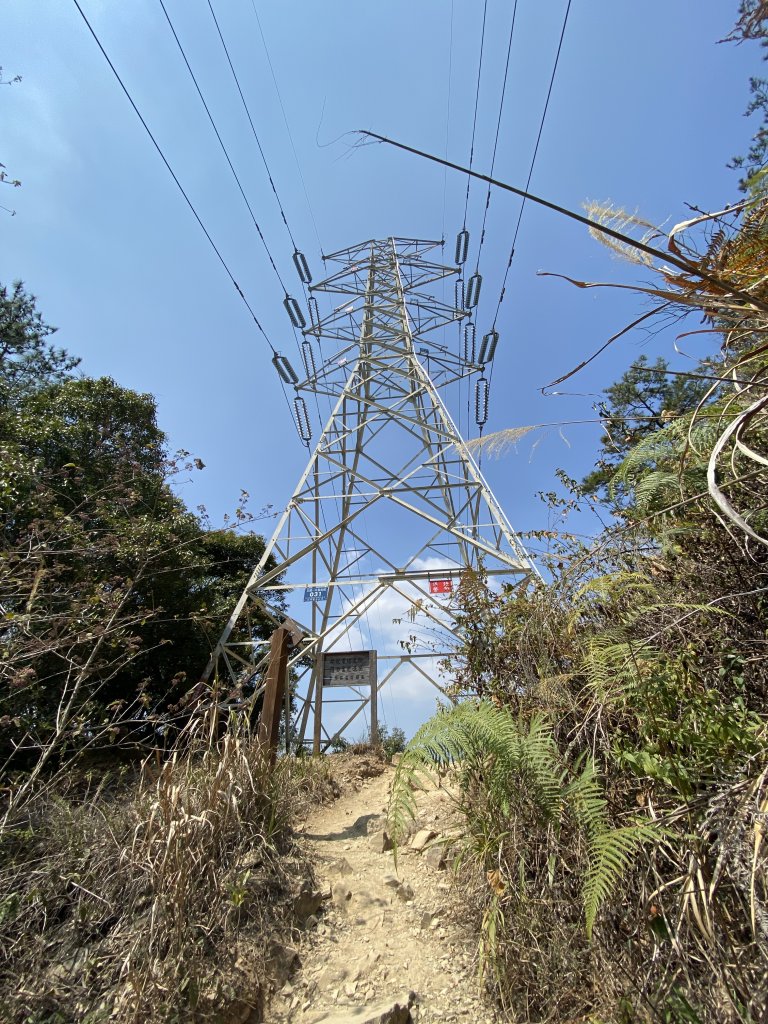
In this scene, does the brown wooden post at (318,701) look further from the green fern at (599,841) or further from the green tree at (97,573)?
the green fern at (599,841)

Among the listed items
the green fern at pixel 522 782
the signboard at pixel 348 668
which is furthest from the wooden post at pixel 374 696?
the green fern at pixel 522 782

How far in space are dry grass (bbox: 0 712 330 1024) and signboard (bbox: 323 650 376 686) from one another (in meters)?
3.56

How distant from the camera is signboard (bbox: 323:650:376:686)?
20.6 ft

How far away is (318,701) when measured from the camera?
601 cm

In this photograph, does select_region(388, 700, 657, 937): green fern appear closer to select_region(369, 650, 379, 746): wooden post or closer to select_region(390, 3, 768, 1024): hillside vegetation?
select_region(390, 3, 768, 1024): hillside vegetation

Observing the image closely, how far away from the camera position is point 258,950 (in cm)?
206

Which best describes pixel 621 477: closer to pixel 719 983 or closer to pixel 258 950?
pixel 719 983

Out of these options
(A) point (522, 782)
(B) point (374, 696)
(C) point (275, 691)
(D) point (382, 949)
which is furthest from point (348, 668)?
(A) point (522, 782)

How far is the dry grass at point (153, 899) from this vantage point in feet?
5.85

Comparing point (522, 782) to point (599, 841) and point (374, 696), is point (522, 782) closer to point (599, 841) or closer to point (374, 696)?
point (599, 841)

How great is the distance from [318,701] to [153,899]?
160 inches

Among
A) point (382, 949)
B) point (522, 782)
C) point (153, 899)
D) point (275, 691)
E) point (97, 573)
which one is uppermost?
point (97, 573)

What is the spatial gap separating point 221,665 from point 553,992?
6.31m

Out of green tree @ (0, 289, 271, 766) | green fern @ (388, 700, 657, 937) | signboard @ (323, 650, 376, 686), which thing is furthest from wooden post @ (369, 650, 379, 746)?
green fern @ (388, 700, 657, 937)
